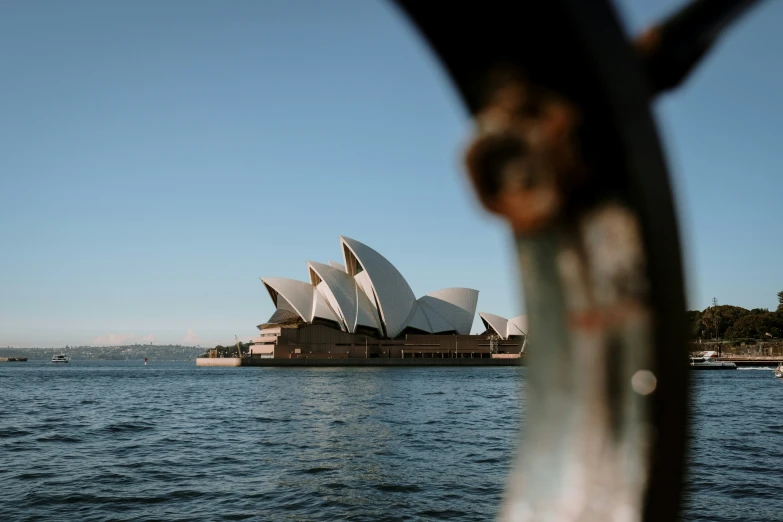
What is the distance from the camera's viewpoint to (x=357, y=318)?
54.2m

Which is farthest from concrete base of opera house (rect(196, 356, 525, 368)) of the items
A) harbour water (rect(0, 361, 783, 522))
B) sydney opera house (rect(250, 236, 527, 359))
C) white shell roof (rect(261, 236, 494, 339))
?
harbour water (rect(0, 361, 783, 522))

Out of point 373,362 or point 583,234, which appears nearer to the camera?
point 583,234

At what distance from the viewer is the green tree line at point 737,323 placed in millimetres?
69688

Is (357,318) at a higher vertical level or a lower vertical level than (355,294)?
lower

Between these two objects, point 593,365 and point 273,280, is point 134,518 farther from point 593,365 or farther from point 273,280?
point 273,280

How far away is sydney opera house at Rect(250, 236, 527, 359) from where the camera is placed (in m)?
53.3

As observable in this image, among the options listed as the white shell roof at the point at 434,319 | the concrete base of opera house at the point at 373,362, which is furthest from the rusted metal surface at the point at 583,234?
the white shell roof at the point at 434,319

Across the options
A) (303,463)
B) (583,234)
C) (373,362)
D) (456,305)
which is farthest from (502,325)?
(583,234)

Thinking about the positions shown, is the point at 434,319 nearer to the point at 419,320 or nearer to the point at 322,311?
the point at 419,320

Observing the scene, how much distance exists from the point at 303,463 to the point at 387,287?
142 feet

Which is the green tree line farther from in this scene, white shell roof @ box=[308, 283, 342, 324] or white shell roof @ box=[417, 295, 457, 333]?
white shell roof @ box=[308, 283, 342, 324]

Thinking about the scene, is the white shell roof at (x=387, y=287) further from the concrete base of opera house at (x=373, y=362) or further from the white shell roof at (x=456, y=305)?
the white shell roof at (x=456, y=305)

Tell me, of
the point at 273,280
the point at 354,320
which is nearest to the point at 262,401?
the point at 354,320

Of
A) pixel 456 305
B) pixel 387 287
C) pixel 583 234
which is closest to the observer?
pixel 583 234
